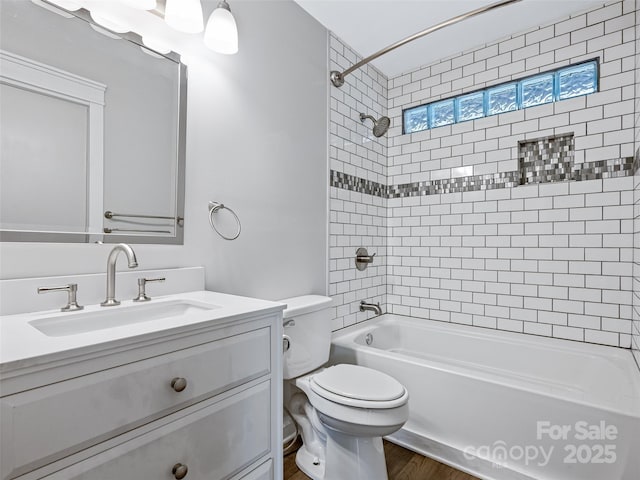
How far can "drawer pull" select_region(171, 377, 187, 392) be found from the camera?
0.85 meters

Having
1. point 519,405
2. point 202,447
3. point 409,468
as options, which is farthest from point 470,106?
point 202,447

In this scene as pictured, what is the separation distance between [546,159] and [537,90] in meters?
0.49

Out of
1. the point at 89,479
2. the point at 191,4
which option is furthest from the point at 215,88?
the point at 89,479

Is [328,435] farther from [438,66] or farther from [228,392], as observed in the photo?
[438,66]

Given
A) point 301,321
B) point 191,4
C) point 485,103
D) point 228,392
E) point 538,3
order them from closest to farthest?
point 228,392
point 191,4
point 301,321
point 538,3
point 485,103

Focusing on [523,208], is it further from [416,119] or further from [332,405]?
[332,405]

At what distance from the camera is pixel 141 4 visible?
4.15 ft

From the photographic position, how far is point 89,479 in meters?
0.72

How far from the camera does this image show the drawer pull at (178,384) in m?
0.85

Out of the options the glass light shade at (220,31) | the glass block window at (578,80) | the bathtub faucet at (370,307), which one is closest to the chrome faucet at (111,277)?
the glass light shade at (220,31)

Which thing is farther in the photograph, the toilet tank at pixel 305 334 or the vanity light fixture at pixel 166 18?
the toilet tank at pixel 305 334

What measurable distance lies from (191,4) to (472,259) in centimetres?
233

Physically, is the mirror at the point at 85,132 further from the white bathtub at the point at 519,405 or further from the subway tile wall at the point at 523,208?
the subway tile wall at the point at 523,208

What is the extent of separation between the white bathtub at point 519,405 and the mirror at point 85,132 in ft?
4.71
